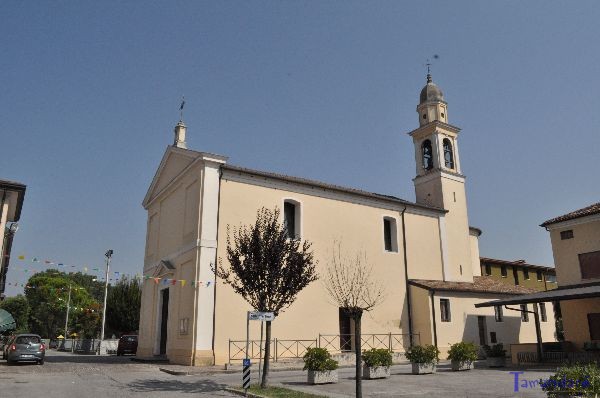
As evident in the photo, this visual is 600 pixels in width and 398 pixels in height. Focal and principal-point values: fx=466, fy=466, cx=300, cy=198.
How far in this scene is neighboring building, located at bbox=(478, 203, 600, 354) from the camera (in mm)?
21281

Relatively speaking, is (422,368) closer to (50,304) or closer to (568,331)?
(568,331)

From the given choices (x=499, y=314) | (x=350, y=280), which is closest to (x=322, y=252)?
(x=350, y=280)

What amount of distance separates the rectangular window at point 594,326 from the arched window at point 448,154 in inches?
509

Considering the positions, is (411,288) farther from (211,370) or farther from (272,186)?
(211,370)

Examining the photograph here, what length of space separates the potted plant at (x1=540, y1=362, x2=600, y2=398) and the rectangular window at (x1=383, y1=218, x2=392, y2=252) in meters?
20.0

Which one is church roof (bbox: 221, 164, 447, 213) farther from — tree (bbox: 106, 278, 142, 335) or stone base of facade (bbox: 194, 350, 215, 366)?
tree (bbox: 106, 278, 142, 335)

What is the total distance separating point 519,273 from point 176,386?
115 ft

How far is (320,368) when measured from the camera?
1391 cm

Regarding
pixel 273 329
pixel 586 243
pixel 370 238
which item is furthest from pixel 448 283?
pixel 273 329

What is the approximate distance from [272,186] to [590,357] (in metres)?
15.2

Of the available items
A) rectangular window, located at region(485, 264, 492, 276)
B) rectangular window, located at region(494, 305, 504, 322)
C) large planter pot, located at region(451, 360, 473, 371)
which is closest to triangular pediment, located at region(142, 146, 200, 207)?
large planter pot, located at region(451, 360, 473, 371)

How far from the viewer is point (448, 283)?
27250 mm

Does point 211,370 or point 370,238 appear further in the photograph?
point 370,238

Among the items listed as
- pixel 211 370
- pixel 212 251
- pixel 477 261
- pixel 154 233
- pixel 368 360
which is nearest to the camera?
pixel 368 360
